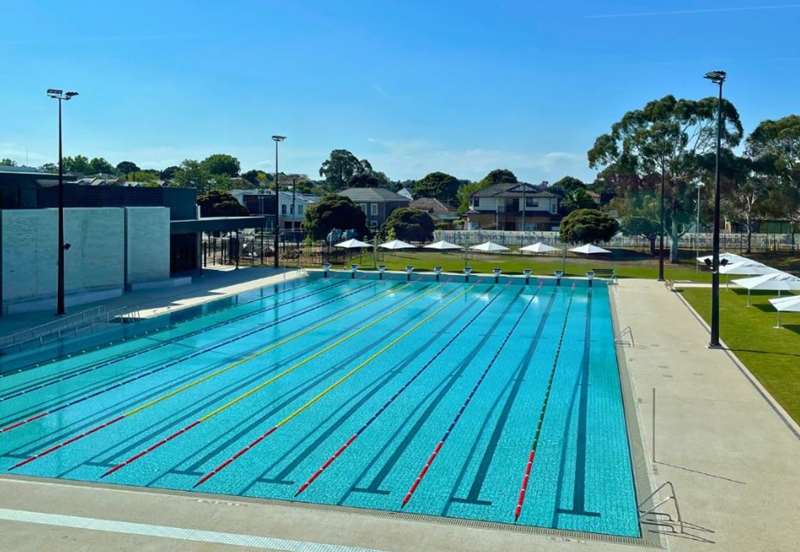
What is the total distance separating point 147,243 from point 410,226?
94.9ft

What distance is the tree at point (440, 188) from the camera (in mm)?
134250

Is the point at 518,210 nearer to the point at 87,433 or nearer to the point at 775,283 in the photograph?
the point at 775,283

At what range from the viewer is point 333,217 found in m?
58.2

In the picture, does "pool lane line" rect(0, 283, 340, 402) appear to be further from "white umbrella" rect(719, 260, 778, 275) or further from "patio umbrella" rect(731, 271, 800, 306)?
"white umbrella" rect(719, 260, 778, 275)

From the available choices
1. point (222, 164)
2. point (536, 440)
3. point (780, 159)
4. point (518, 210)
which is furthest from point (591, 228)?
point (222, 164)

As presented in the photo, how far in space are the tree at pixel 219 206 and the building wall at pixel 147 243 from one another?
28.8 metres

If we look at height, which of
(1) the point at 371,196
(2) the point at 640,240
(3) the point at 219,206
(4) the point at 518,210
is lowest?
(2) the point at 640,240

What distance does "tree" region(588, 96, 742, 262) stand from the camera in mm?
52406

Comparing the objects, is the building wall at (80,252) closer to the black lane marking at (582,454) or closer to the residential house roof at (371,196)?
the black lane marking at (582,454)

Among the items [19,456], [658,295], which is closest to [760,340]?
[658,295]

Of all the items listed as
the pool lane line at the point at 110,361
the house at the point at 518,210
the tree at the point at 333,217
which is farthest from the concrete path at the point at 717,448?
the house at the point at 518,210

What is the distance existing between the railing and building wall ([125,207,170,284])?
631 cm

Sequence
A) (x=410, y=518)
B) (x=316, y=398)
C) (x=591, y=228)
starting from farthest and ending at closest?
(x=591, y=228)
(x=316, y=398)
(x=410, y=518)

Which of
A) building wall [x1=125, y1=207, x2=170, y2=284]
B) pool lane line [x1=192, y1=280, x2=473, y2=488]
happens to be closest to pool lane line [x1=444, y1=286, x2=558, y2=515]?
pool lane line [x1=192, y1=280, x2=473, y2=488]
